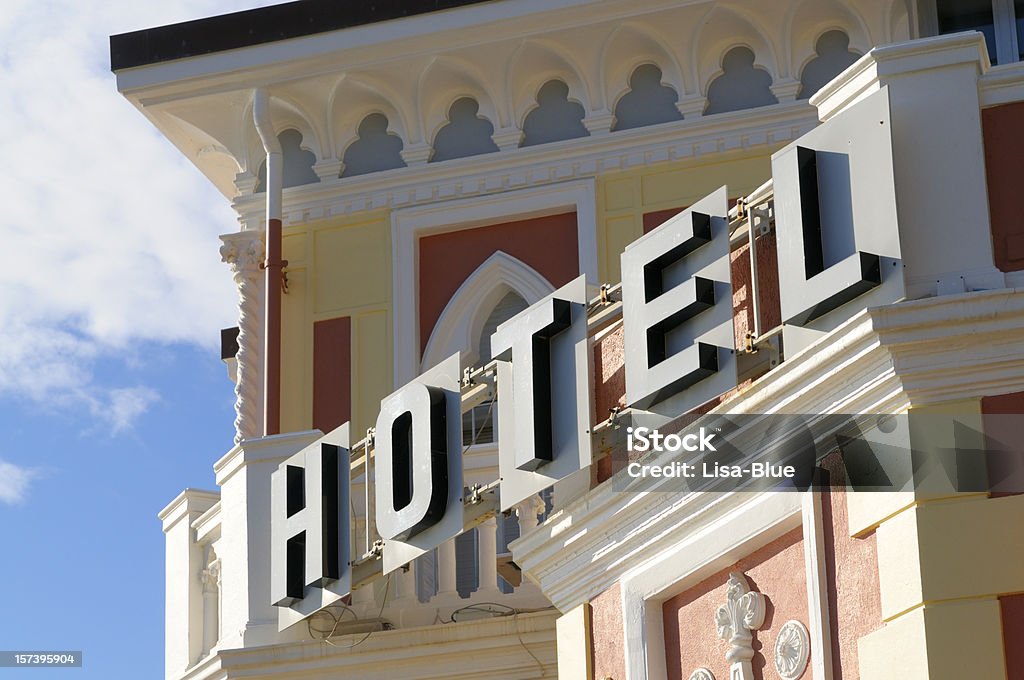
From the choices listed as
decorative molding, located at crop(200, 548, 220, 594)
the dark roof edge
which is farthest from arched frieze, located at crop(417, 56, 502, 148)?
decorative molding, located at crop(200, 548, 220, 594)

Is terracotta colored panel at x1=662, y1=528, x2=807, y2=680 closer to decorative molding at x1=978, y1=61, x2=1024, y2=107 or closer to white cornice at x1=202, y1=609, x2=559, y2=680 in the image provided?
decorative molding at x1=978, y1=61, x2=1024, y2=107

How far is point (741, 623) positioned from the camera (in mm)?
11531

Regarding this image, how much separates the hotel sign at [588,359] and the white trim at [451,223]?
11.3 feet

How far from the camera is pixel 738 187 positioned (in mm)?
18297

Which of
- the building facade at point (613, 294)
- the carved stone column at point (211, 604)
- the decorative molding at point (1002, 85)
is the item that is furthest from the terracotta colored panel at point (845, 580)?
the carved stone column at point (211, 604)

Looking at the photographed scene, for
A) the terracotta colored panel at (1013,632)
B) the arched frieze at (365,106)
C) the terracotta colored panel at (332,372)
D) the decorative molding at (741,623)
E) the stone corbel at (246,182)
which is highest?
the arched frieze at (365,106)

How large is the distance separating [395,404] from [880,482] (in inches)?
180

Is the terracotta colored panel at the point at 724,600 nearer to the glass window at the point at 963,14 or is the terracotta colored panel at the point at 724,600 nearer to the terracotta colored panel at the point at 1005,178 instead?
the terracotta colored panel at the point at 1005,178

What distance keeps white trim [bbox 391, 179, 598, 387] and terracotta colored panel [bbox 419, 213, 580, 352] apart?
0.07m

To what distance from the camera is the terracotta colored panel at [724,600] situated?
1128cm

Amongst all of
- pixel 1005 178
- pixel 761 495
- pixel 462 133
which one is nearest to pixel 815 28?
pixel 462 133

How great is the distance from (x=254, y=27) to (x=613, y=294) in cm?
700

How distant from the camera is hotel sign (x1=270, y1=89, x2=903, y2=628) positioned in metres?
11.2

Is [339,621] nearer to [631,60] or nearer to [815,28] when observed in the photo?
[631,60]
